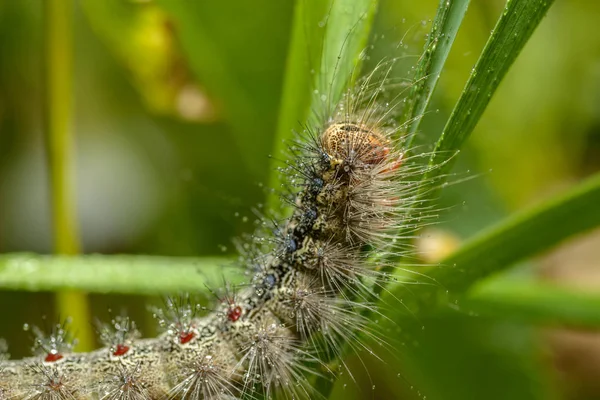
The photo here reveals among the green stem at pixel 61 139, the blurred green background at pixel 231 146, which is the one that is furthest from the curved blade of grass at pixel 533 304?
the green stem at pixel 61 139

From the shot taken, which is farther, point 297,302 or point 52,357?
point 52,357

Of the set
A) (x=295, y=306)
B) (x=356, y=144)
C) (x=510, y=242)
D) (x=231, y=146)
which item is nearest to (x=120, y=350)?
(x=295, y=306)

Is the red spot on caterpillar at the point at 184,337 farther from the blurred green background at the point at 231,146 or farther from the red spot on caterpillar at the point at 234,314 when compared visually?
the blurred green background at the point at 231,146

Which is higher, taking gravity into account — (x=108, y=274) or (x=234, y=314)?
(x=108, y=274)

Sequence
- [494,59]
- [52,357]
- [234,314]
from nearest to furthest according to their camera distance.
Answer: [494,59], [234,314], [52,357]

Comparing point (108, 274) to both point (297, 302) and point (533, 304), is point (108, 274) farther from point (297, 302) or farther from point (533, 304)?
point (533, 304)

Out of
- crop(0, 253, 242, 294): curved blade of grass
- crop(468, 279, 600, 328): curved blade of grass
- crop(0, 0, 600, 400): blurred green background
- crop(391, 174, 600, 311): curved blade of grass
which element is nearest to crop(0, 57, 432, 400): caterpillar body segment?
crop(391, 174, 600, 311): curved blade of grass

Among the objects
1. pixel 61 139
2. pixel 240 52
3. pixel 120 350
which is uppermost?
Result: pixel 240 52
